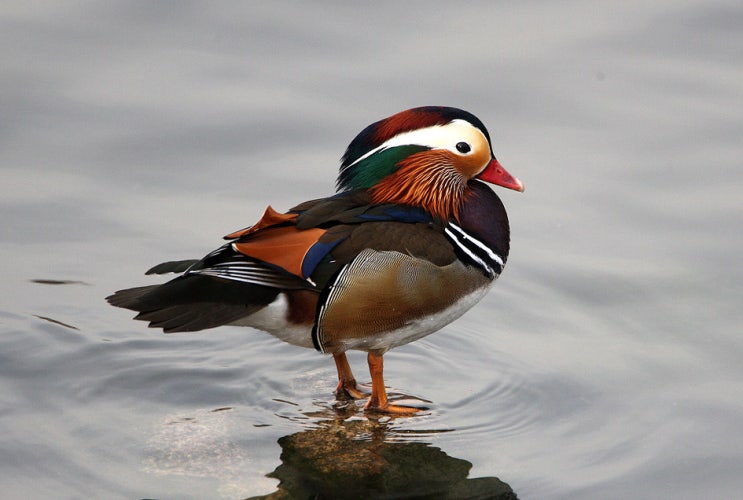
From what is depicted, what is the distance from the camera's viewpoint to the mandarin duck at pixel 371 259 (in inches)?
209

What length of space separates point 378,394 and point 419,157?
3.76ft

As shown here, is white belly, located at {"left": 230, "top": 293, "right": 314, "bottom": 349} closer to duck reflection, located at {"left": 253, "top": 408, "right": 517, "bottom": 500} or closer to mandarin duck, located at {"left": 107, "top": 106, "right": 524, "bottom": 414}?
mandarin duck, located at {"left": 107, "top": 106, "right": 524, "bottom": 414}

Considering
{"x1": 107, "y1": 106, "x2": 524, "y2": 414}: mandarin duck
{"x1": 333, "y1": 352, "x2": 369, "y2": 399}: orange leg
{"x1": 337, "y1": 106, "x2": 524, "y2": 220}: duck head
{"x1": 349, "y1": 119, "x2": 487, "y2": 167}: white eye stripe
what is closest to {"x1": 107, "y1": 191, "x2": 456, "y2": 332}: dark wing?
{"x1": 107, "y1": 106, "x2": 524, "y2": 414}: mandarin duck

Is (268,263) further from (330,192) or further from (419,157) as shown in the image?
(330,192)

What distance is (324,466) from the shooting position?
16.7 ft

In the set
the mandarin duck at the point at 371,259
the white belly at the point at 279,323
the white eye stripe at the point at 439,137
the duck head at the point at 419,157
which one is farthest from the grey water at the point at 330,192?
the white eye stripe at the point at 439,137

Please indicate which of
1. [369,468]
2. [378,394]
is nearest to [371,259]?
[378,394]

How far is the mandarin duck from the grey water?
429mm

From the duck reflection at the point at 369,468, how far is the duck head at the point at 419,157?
Result: 112 cm

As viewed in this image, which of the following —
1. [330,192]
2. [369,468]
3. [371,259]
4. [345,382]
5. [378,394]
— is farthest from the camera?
[330,192]

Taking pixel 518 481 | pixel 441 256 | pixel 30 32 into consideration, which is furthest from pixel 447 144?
pixel 30 32

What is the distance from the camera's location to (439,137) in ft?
19.3

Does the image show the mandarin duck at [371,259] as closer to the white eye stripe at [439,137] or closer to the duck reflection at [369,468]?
the white eye stripe at [439,137]

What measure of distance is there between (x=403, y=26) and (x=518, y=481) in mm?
4610
